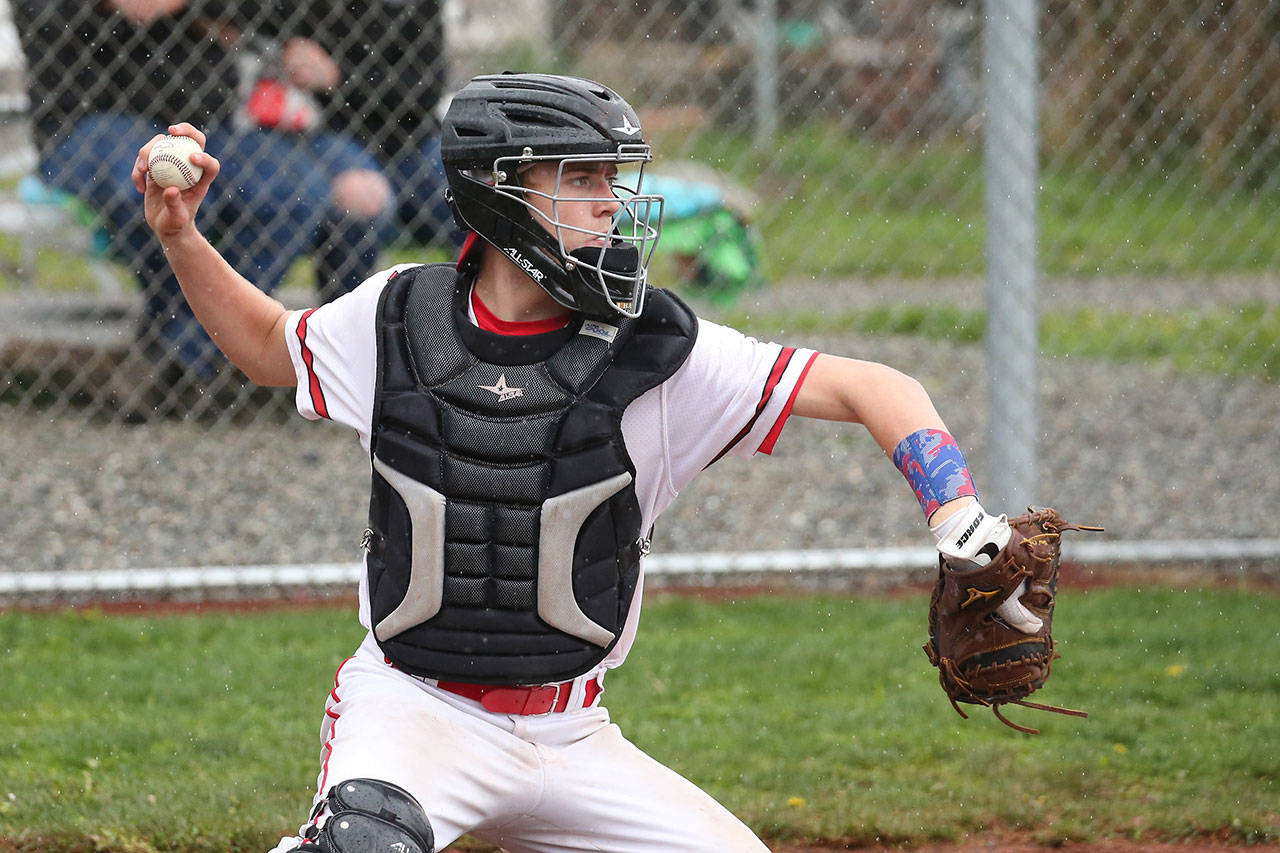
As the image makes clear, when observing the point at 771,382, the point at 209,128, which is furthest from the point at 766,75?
the point at 771,382

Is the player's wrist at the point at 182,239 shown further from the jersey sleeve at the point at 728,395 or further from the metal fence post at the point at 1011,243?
the metal fence post at the point at 1011,243

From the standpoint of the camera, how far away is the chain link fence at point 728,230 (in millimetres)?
6129

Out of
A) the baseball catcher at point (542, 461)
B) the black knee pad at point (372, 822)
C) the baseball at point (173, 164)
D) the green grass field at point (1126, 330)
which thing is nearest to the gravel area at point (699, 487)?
the green grass field at point (1126, 330)

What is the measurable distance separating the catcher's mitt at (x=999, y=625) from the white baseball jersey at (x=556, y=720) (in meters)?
0.47

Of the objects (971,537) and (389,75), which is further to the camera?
(389,75)

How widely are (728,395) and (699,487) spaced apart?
3.84m

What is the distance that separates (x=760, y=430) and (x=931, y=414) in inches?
13.8

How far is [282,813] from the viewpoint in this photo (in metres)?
3.80

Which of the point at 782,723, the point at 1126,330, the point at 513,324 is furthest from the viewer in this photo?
the point at 1126,330

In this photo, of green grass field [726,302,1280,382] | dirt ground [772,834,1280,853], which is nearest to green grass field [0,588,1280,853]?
dirt ground [772,834,1280,853]

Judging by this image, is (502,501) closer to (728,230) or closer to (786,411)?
(786,411)

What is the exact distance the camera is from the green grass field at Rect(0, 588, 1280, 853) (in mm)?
3873

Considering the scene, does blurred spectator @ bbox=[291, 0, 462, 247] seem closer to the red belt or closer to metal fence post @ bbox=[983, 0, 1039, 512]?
metal fence post @ bbox=[983, 0, 1039, 512]

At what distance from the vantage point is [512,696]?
2836 mm
